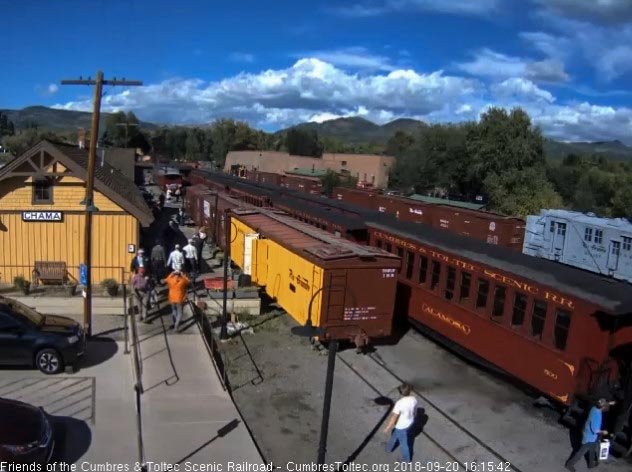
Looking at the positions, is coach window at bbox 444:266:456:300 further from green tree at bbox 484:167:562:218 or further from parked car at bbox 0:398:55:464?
green tree at bbox 484:167:562:218

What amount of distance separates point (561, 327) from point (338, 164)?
85.6m

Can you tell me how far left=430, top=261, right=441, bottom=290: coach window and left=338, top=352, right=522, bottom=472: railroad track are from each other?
331 centimetres

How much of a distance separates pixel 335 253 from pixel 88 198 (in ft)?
23.1

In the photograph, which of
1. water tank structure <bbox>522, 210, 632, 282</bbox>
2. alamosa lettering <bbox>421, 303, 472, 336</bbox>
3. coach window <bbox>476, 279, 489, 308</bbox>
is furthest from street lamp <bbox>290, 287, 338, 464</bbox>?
water tank structure <bbox>522, 210, 632, 282</bbox>

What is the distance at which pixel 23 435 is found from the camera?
8562 millimetres

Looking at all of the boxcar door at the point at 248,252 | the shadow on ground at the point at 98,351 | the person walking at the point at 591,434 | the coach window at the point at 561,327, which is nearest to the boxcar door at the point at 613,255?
the coach window at the point at 561,327

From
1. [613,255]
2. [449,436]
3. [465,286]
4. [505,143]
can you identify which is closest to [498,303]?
[465,286]

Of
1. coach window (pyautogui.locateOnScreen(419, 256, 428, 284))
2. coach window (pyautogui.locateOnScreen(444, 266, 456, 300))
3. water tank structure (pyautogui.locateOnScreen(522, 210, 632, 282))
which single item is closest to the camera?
coach window (pyautogui.locateOnScreen(444, 266, 456, 300))

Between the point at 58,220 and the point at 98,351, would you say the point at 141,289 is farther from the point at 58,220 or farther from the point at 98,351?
the point at 58,220

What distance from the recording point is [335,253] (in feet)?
49.8

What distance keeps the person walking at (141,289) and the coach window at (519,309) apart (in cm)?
1061

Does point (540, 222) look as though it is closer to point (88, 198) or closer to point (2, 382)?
Result: point (88, 198)

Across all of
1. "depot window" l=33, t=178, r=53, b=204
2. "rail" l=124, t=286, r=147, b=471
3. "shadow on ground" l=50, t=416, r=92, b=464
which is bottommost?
"shadow on ground" l=50, t=416, r=92, b=464

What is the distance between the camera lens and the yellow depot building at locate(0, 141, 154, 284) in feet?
65.8
